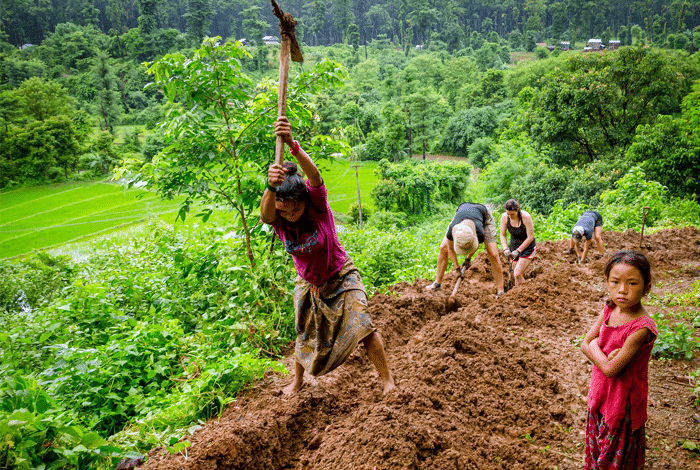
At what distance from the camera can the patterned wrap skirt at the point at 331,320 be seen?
3.04 metres

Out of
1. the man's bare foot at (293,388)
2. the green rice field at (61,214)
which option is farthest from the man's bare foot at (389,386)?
the green rice field at (61,214)

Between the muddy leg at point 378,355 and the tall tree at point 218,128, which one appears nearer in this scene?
the muddy leg at point 378,355

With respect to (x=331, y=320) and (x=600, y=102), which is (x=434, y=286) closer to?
(x=331, y=320)

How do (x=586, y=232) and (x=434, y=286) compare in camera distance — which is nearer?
(x=434, y=286)

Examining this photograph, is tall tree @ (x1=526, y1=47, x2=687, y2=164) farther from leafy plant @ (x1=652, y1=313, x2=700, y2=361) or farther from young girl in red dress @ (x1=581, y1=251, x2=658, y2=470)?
young girl in red dress @ (x1=581, y1=251, x2=658, y2=470)

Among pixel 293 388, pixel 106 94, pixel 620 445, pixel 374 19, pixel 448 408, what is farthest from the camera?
pixel 374 19

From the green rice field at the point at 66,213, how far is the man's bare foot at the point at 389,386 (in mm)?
18548

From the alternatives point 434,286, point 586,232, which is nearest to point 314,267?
point 434,286

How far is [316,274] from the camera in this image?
10.2 feet

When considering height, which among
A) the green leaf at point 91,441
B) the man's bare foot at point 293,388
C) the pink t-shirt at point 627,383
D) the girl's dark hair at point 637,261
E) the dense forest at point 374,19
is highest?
the dense forest at point 374,19

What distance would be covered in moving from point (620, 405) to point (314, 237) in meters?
1.96

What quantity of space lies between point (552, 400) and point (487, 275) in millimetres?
3744

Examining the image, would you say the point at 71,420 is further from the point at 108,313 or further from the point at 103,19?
the point at 103,19

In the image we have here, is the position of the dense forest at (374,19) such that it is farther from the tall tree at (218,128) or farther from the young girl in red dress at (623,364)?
the young girl in red dress at (623,364)
